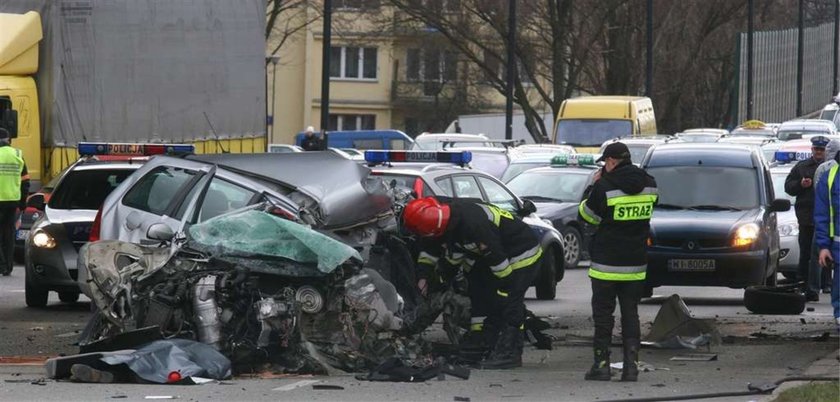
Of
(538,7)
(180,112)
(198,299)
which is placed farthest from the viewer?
(538,7)

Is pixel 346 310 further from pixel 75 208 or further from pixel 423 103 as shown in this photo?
pixel 423 103

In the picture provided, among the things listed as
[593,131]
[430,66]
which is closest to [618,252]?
[593,131]

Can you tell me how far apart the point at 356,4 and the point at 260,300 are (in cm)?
5033

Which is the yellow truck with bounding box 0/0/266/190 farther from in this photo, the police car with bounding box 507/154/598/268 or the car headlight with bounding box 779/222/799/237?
the car headlight with bounding box 779/222/799/237

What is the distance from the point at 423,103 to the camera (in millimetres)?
79000

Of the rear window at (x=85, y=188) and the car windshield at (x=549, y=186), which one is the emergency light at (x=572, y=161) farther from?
the rear window at (x=85, y=188)

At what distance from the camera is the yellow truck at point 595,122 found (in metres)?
39.9

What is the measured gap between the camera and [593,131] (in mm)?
40000

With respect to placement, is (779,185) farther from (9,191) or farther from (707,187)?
(9,191)

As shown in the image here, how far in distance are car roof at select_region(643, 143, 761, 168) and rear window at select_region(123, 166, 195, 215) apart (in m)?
5.99

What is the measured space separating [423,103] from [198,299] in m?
68.1

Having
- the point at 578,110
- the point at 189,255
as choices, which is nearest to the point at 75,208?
the point at 189,255

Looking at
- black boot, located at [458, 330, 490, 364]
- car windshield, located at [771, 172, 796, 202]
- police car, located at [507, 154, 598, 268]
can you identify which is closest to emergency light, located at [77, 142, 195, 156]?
black boot, located at [458, 330, 490, 364]

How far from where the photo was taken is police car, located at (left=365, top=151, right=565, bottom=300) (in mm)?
16203
